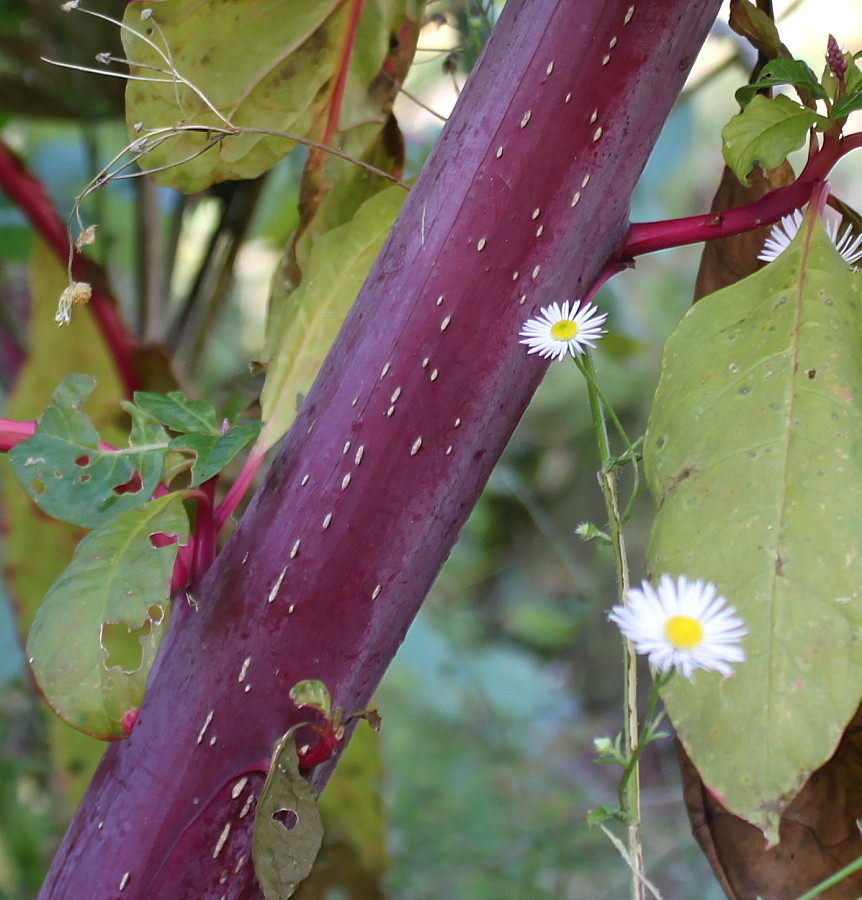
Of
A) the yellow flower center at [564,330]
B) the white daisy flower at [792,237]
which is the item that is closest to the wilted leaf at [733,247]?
the white daisy flower at [792,237]

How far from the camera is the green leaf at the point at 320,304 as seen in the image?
1.37 feet

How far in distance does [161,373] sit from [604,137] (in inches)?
18.7

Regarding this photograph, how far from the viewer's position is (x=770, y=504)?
0.89ft

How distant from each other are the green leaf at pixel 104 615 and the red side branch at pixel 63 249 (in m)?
0.40

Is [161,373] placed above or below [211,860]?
above

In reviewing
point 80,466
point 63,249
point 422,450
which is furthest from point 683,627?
point 63,249

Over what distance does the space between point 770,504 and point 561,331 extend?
0.29 ft

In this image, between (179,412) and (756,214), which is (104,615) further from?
(756,214)

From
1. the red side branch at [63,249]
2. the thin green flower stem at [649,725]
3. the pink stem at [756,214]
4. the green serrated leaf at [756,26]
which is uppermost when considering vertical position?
the red side branch at [63,249]

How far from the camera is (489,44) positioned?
0.33 m

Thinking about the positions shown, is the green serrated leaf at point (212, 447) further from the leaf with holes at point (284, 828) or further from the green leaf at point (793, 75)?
the green leaf at point (793, 75)

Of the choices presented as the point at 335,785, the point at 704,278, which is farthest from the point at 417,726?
the point at 704,278

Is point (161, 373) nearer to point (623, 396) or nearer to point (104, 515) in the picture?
point (104, 515)

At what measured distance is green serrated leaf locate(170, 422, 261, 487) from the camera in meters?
0.32
